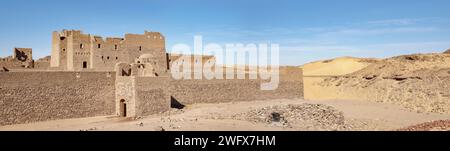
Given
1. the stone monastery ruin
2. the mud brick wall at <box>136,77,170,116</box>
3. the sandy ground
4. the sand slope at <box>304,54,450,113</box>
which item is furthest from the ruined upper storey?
the sand slope at <box>304,54,450,113</box>

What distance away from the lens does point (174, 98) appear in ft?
86.3

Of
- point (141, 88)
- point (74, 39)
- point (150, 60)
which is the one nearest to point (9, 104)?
point (141, 88)

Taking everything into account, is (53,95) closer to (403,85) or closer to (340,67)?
(403,85)

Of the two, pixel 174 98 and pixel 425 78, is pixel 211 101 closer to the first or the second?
pixel 174 98

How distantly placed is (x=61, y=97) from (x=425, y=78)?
27777 millimetres

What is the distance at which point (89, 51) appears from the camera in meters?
28.7

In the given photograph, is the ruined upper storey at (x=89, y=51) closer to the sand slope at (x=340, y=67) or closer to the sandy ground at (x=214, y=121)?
the sandy ground at (x=214, y=121)

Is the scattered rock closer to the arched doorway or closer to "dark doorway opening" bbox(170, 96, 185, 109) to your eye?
"dark doorway opening" bbox(170, 96, 185, 109)

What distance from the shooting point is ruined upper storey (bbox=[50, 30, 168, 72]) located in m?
28.3

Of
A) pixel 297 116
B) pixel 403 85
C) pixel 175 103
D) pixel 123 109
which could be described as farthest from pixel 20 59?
pixel 403 85

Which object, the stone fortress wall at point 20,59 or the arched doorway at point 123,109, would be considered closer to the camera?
the arched doorway at point 123,109

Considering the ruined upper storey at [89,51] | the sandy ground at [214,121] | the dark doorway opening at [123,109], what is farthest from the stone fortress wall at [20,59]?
the dark doorway opening at [123,109]

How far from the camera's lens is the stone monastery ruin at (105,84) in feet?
66.4

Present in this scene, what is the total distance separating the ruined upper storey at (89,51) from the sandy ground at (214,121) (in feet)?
23.2
